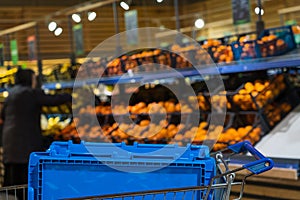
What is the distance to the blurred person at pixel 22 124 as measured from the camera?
4.57 meters

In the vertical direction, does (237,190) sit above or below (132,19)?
below

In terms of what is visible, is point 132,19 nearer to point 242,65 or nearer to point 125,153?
point 242,65

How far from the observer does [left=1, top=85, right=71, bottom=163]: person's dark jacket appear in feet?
15.0

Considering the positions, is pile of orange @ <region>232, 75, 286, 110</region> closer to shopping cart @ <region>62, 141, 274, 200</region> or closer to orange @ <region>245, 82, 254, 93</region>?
orange @ <region>245, 82, 254, 93</region>

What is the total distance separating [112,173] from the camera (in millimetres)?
Answer: 2195

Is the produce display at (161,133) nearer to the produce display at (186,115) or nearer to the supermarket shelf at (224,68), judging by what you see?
the produce display at (186,115)

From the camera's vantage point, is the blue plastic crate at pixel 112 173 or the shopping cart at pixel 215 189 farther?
the blue plastic crate at pixel 112 173

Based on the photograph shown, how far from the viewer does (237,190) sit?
3732 mm

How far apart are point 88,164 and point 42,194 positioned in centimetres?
20

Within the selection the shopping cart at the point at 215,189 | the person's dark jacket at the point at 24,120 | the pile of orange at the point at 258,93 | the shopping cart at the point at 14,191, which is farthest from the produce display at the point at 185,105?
the shopping cart at the point at 215,189

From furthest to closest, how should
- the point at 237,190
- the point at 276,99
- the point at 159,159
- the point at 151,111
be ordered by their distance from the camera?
the point at 151,111 < the point at 276,99 < the point at 237,190 < the point at 159,159

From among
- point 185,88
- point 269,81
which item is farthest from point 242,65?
point 185,88

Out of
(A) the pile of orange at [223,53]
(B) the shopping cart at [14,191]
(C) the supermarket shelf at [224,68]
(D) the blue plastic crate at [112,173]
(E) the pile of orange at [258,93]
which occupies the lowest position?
(B) the shopping cart at [14,191]

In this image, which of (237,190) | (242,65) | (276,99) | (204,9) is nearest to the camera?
(237,190)
